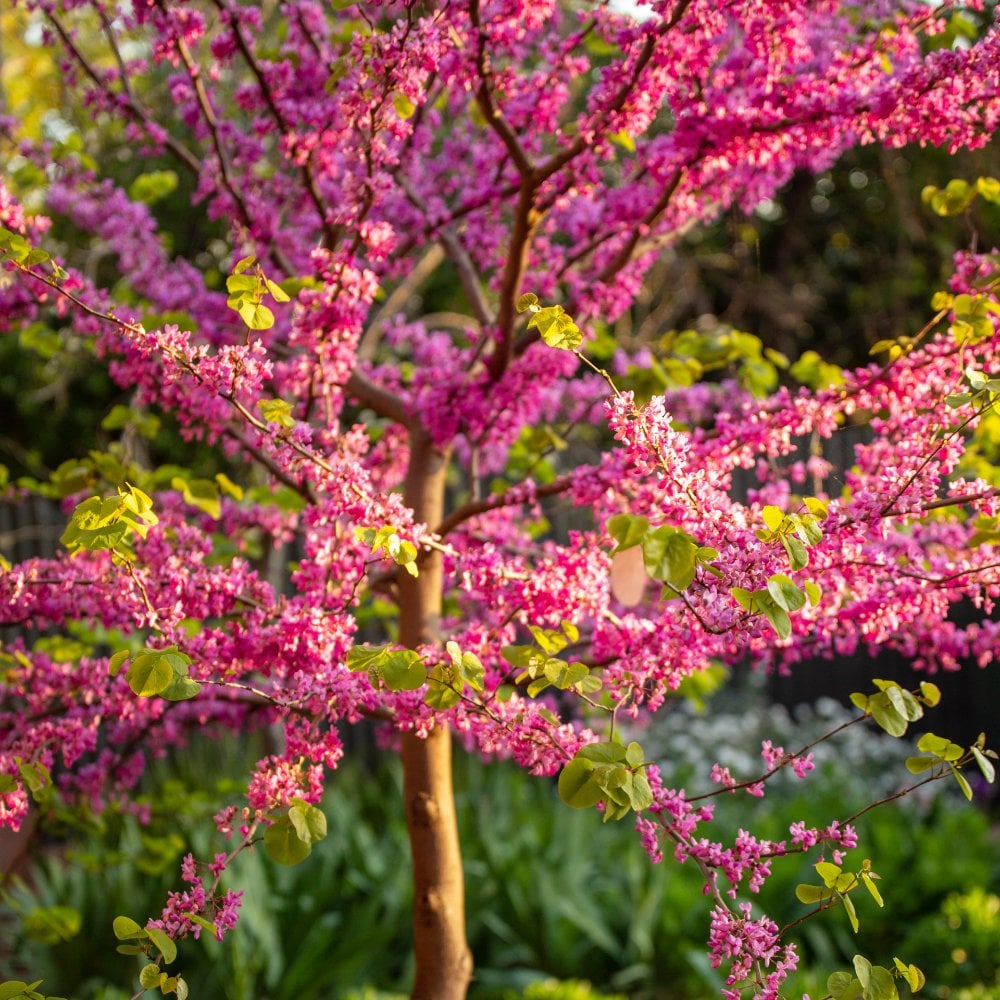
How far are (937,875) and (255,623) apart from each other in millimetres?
3083

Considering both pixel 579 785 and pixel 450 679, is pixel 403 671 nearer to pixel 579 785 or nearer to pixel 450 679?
pixel 450 679

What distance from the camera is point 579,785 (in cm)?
134

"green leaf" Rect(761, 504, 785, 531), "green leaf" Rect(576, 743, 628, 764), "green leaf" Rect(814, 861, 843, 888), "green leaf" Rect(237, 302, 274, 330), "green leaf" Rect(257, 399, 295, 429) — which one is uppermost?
"green leaf" Rect(237, 302, 274, 330)

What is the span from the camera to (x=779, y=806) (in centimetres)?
494

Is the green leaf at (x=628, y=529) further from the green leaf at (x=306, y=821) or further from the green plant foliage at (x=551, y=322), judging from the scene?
the green leaf at (x=306, y=821)

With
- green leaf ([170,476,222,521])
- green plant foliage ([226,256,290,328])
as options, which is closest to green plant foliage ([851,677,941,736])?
green plant foliage ([226,256,290,328])

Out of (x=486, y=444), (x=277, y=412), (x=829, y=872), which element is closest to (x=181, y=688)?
→ (x=277, y=412)

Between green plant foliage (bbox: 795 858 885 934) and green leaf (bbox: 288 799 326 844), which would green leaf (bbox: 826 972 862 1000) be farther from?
green leaf (bbox: 288 799 326 844)

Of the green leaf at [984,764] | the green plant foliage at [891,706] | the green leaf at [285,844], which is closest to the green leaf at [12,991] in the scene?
the green leaf at [285,844]

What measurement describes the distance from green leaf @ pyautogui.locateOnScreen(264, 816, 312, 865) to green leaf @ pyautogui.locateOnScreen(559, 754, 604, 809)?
365 millimetres

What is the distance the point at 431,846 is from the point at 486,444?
0.84 metres

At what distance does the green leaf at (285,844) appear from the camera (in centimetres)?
145

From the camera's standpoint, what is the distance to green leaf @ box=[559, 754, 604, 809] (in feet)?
4.33

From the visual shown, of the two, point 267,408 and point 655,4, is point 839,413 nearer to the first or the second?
point 655,4
